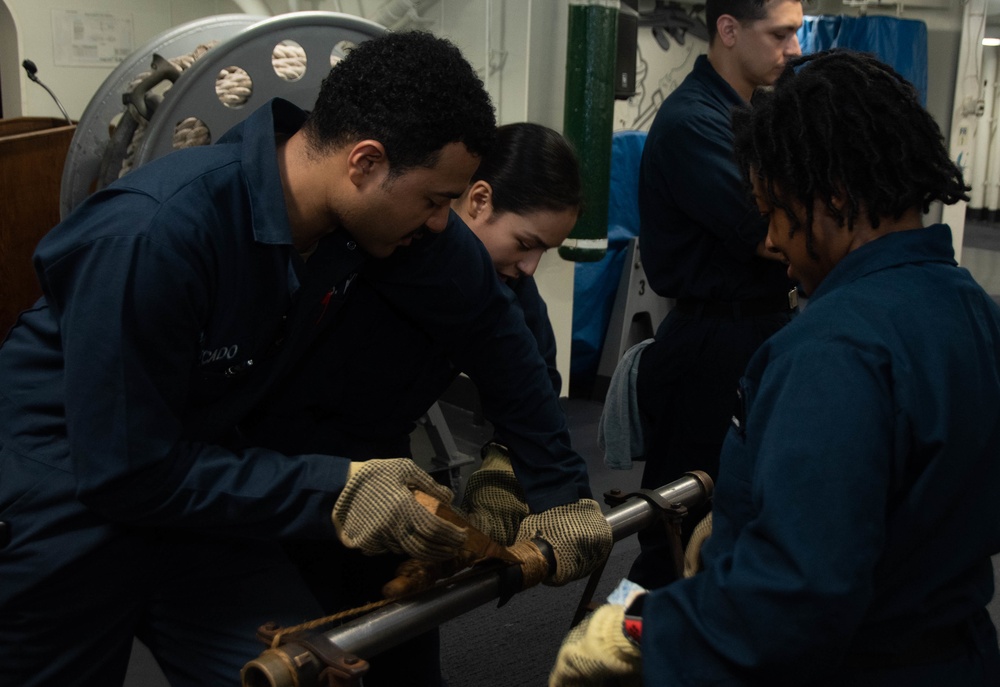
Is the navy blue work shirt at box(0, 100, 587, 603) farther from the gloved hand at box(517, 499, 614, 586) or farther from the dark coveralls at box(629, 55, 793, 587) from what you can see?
the dark coveralls at box(629, 55, 793, 587)

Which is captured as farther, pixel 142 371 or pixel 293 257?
pixel 293 257

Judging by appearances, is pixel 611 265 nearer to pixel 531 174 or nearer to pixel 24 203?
pixel 24 203

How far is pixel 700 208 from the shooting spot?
219 cm

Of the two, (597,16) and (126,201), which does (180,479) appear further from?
(597,16)

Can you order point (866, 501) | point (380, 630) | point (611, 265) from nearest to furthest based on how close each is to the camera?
1. point (866, 501)
2. point (380, 630)
3. point (611, 265)

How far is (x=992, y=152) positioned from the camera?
1229cm

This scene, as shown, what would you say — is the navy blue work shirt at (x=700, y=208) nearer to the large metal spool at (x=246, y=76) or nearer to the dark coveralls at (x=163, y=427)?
the large metal spool at (x=246, y=76)

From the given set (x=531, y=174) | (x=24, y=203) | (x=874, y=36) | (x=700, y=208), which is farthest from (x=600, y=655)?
(x=874, y=36)

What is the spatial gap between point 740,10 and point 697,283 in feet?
2.25

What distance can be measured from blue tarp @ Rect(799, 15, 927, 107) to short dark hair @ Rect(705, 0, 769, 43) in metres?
3.28

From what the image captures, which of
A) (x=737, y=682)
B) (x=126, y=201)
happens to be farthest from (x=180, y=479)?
(x=737, y=682)

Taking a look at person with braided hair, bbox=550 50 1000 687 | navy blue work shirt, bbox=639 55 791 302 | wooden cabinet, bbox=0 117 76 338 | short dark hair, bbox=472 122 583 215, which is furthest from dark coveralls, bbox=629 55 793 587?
wooden cabinet, bbox=0 117 76 338

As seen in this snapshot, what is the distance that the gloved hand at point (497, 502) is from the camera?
1728mm

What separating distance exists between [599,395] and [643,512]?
11.2ft
